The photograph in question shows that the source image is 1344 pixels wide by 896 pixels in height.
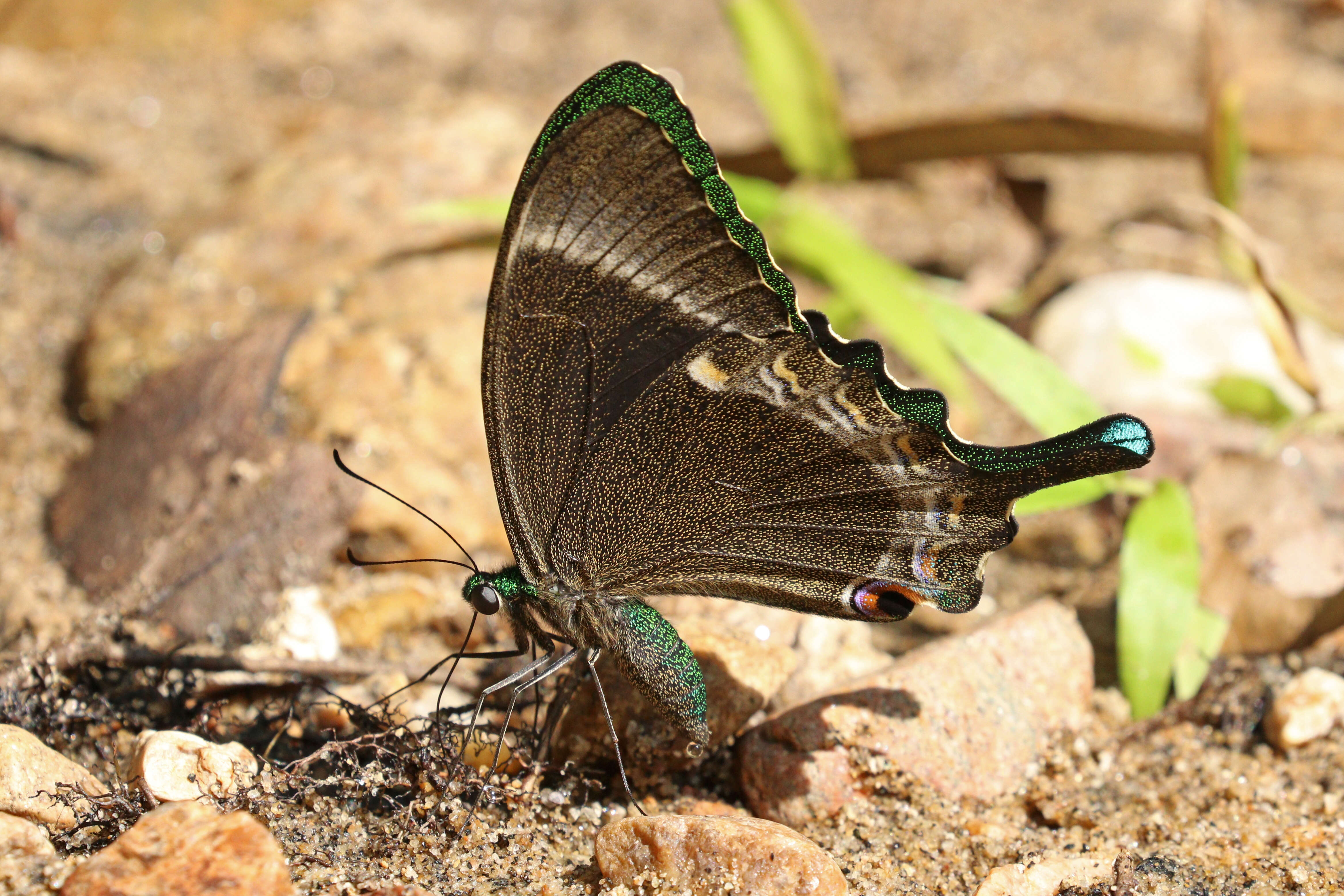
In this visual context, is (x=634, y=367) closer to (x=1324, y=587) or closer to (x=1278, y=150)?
(x=1324, y=587)

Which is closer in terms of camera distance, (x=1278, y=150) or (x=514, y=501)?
(x=514, y=501)

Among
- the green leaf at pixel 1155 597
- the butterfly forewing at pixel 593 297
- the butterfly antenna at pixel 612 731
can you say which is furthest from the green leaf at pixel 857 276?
the butterfly antenna at pixel 612 731

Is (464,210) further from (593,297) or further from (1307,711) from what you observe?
(1307,711)

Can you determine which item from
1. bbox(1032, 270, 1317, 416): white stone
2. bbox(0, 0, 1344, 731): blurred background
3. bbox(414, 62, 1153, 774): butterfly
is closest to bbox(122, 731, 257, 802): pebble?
bbox(414, 62, 1153, 774): butterfly

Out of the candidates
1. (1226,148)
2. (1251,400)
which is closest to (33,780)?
(1251,400)

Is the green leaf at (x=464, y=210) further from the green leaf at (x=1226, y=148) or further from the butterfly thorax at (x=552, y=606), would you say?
the green leaf at (x=1226, y=148)

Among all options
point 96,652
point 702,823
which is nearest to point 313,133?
point 96,652
